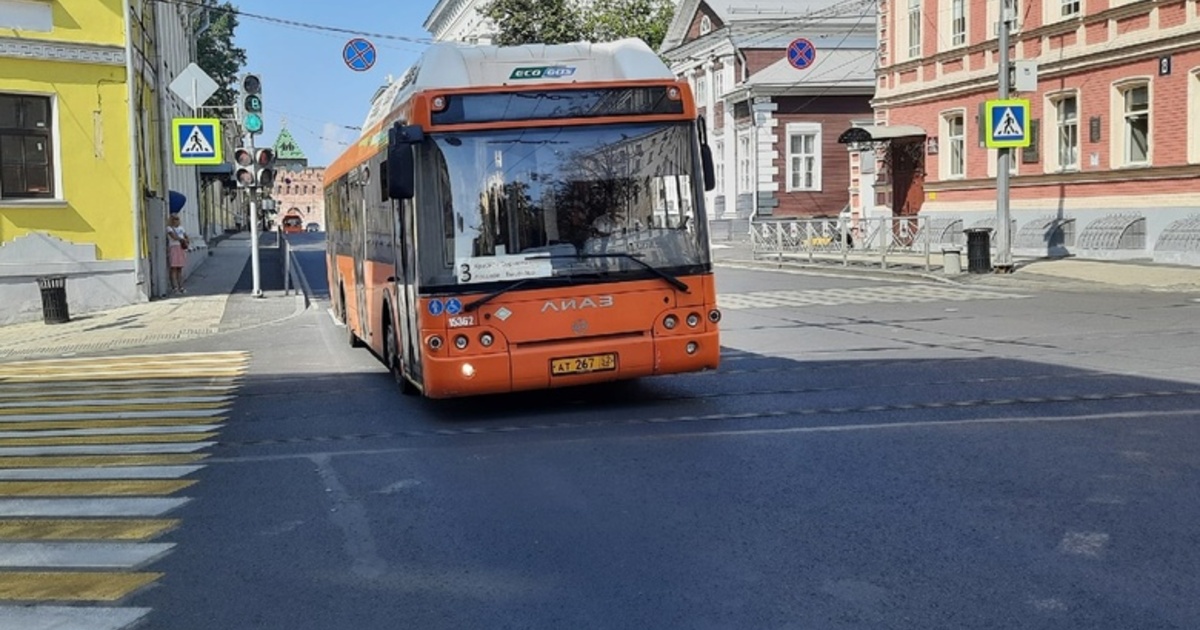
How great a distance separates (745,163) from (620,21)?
8353 mm

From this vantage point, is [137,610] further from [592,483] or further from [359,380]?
[359,380]

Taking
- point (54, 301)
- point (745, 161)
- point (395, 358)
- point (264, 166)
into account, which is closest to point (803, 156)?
point (745, 161)

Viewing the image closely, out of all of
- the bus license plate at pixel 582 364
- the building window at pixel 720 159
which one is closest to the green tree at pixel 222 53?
the building window at pixel 720 159

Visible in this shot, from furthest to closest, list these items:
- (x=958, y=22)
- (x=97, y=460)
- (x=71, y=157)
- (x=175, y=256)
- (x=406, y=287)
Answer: (x=958, y=22) < (x=175, y=256) < (x=71, y=157) < (x=406, y=287) < (x=97, y=460)

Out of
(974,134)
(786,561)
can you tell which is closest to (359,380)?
(786,561)

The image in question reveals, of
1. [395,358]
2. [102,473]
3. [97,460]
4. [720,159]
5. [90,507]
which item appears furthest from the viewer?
[720,159]

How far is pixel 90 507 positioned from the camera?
763cm

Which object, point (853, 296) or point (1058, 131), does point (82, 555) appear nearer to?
point (853, 296)

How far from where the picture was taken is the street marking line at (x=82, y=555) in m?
6.27

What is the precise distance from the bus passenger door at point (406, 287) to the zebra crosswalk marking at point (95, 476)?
1.72m

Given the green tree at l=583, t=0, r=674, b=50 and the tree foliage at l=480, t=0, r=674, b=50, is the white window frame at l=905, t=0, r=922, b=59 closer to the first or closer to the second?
the tree foliage at l=480, t=0, r=674, b=50

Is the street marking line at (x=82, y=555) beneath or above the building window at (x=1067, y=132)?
beneath

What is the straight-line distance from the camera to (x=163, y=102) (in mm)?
32312

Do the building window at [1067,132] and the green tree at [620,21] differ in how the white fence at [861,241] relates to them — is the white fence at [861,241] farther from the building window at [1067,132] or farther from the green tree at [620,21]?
the green tree at [620,21]
